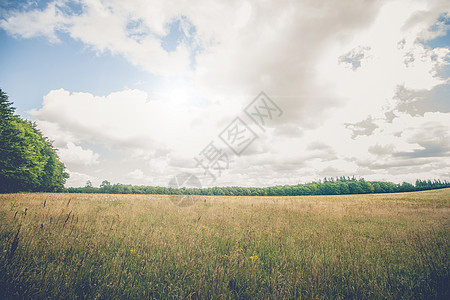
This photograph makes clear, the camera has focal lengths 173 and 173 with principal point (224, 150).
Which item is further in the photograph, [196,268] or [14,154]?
[14,154]

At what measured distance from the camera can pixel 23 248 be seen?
10.2 ft

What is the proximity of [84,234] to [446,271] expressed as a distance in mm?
7925

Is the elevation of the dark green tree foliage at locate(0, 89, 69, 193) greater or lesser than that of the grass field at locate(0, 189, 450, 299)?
greater

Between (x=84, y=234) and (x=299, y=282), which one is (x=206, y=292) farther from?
(x=84, y=234)

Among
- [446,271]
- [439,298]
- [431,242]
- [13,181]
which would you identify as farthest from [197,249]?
[13,181]

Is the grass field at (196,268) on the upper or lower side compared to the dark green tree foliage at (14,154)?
lower

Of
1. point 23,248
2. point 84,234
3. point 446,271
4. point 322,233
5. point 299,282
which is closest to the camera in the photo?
point 299,282

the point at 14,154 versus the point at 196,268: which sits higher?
the point at 14,154

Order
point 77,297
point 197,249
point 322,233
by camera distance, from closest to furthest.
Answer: point 77,297, point 197,249, point 322,233

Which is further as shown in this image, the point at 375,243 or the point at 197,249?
the point at 375,243

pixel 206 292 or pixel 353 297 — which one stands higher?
pixel 206 292

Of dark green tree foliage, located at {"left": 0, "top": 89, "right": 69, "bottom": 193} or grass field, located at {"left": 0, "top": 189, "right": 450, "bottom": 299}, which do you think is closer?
grass field, located at {"left": 0, "top": 189, "right": 450, "bottom": 299}

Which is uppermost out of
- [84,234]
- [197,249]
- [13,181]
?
[13,181]

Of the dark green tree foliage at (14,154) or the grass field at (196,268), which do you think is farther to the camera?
the dark green tree foliage at (14,154)
